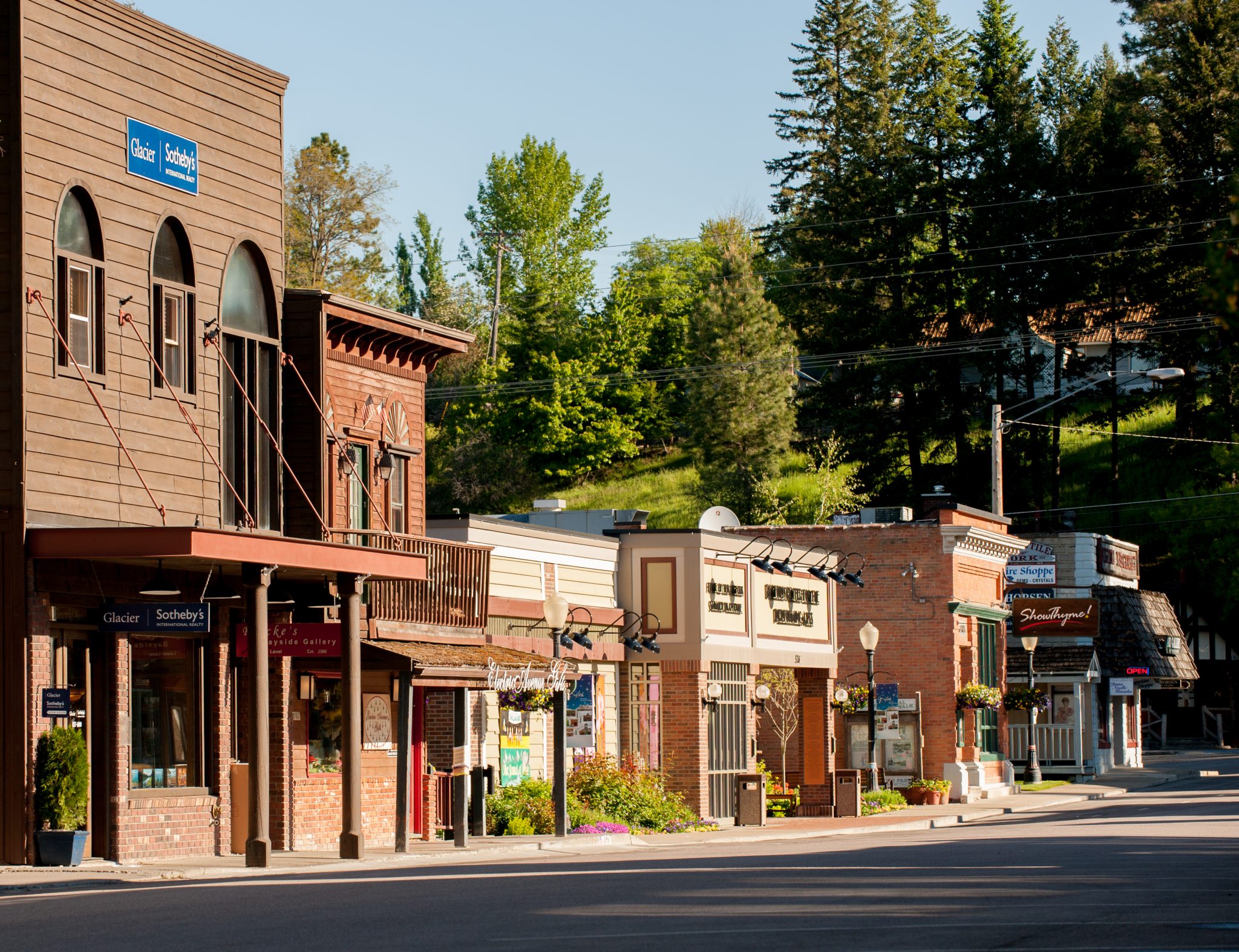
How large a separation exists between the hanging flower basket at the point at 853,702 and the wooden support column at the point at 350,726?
17544 mm

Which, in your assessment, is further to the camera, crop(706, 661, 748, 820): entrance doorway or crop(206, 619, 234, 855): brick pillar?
crop(706, 661, 748, 820): entrance doorway

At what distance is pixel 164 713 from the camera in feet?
75.9

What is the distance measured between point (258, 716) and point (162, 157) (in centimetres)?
753

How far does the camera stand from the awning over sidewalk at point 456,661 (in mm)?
24406

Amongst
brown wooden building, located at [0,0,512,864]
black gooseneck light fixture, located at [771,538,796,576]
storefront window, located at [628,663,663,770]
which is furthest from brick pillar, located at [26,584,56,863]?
black gooseneck light fixture, located at [771,538,796,576]

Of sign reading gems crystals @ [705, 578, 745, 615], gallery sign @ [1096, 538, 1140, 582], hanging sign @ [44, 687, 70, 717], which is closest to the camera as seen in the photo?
hanging sign @ [44, 687, 70, 717]

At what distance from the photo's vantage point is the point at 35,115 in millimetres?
21125

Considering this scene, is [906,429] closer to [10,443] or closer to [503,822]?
[503,822]

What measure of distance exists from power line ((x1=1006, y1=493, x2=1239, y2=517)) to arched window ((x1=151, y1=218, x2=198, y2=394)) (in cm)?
5002

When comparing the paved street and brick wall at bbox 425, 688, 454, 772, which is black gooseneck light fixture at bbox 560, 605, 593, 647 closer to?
brick wall at bbox 425, 688, 454, 772

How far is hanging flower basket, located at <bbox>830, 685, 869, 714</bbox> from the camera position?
38.9 meters

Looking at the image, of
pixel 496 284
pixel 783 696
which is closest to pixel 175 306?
pixel 783 696

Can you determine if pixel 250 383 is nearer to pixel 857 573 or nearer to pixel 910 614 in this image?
pixel 857 573

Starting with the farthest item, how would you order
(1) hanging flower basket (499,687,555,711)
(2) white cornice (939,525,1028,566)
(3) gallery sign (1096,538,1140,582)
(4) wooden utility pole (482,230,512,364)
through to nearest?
(4) wooden utility pole (482,230,512,364), (3) gallery sign (1096,538,1140,582), (2) white cornice (939,525,1028,566), (1) hanging flower basket (499,687,555,711)
